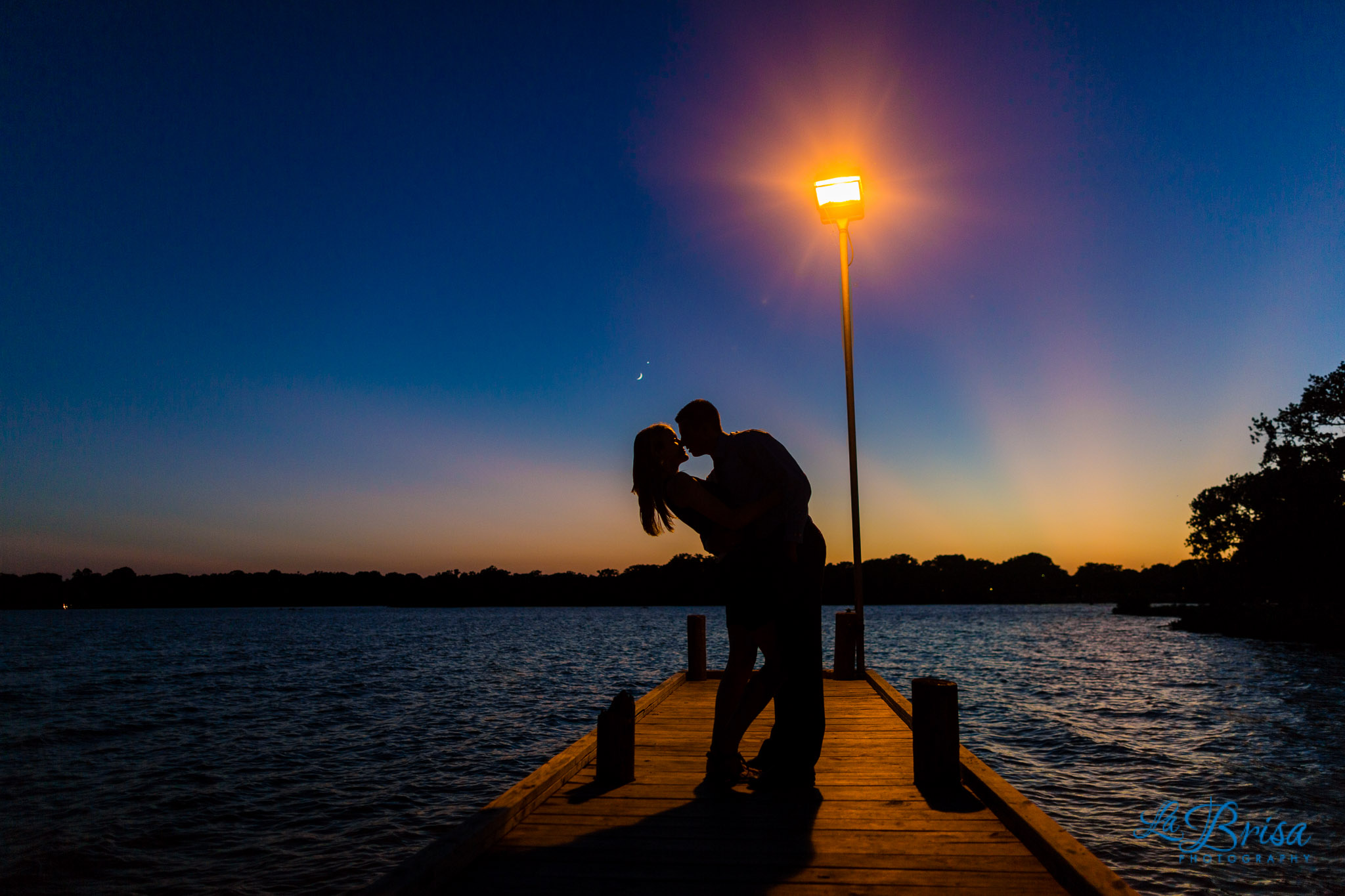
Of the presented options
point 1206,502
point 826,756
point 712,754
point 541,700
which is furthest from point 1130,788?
point 1206,502

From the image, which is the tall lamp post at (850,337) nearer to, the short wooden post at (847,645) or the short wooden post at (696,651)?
the short wooden post at (847,645)

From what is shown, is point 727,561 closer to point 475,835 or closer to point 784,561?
point 784,561

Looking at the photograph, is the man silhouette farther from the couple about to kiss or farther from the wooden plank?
the wooden plank

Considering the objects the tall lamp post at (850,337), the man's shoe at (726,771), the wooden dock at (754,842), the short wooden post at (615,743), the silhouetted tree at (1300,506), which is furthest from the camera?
the silhouetted tree at (1300,506)

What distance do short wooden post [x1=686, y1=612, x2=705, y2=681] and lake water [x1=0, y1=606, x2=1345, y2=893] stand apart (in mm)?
2992

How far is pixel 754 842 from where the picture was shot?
364 centimetres

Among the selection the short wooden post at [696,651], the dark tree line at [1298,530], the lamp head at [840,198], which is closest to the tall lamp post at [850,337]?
the lamp head at [840,198]

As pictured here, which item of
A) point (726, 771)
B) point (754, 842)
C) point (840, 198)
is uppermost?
point (840, 198)

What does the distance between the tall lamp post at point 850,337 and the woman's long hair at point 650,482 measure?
230 inches

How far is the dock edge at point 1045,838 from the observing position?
2.91 metres

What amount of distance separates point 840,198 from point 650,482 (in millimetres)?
7104

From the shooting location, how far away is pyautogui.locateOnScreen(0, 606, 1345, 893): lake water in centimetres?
788

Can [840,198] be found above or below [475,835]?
above

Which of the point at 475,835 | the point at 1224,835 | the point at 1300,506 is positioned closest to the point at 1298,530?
the point at 1300,506
